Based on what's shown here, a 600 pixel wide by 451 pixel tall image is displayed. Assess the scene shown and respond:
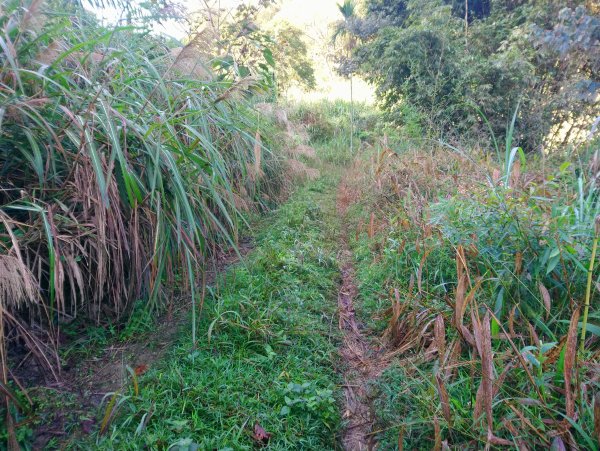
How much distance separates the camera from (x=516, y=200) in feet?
9.20

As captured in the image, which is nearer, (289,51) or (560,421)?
(560,421)

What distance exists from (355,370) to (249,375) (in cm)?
71

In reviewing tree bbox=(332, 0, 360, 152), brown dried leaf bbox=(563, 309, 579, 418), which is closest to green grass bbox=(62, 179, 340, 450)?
brown dried leaf bbox=(563, 309, 579, 418)

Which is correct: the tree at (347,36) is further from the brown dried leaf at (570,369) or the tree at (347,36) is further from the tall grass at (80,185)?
the brown dried leaf at (570,369)

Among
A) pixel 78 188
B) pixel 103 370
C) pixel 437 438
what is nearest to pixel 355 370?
pixel 437 438

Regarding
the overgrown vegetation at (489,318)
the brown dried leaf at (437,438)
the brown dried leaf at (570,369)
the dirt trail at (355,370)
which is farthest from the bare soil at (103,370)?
the brown dried leaf at (570,369)

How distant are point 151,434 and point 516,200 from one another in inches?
104

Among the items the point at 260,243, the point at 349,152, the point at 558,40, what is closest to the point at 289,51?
the point at 349,152

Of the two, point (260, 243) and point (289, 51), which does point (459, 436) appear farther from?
point (289, 51)

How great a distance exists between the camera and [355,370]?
8.30 ft

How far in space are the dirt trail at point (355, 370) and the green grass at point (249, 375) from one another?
9 cm

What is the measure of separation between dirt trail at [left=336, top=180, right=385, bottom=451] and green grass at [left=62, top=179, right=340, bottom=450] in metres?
0.09

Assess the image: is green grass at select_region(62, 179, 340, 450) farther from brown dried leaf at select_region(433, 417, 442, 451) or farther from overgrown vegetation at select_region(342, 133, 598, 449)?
brown dried leaf at select_region(433, 417, 442, 451)

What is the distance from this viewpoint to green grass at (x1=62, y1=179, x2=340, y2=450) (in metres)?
1.86
